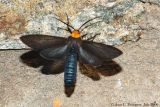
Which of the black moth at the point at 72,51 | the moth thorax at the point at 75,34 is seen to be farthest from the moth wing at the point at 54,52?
the moth thorax at the point at 75,34

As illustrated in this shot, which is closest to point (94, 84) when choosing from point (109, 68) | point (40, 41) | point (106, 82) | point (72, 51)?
point (106, 82)

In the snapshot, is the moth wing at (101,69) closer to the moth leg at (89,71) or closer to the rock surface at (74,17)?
the moth leg at (89,71)

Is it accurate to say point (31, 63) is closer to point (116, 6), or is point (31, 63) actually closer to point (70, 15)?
point (70, 15)

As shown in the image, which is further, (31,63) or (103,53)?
(31,63)

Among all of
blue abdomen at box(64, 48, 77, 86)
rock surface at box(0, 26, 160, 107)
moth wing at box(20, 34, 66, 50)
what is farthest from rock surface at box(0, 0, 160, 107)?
moth wing at box(20, 34, 66, 50)

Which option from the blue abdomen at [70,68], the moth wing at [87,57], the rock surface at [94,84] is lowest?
the rock surface at [94,84]

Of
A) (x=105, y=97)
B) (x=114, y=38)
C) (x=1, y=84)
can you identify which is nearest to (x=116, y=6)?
(x=114, y=38)

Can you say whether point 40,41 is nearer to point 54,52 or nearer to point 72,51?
point 54,52
